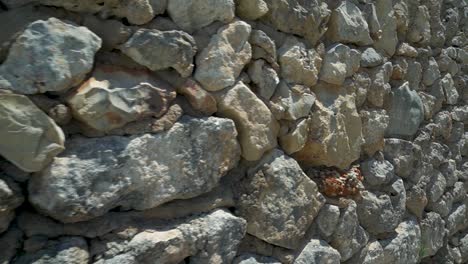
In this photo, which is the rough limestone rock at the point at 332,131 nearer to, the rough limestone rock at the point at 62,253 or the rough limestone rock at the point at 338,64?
the rough limestone rock at the point at 338,64

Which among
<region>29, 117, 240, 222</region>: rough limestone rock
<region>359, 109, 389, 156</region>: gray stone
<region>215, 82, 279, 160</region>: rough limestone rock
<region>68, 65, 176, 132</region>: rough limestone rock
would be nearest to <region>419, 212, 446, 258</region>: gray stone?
<region>359, 109, 389, 156</region>: gray stone

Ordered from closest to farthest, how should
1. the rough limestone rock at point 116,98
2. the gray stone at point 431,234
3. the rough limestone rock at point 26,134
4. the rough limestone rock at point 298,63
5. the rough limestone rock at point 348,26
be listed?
the rough limestone rock at point 26,134 < the rough limestone rock at point 116,98 < the rough limestone rock at point 298,63 < the rough limestone rock at point 348,26 < the gray stone at point 431,234

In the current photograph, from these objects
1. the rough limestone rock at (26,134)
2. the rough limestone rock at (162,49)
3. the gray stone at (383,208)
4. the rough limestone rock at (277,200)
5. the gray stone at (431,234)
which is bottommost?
the gray stone at (431,234)

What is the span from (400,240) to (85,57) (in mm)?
1569

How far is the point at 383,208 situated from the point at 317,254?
0.52 metres

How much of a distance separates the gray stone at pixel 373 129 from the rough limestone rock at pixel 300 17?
0.42 metres

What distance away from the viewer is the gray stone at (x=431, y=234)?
2262 millimetres

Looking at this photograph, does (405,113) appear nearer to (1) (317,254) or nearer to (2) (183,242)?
(1) (317,254)

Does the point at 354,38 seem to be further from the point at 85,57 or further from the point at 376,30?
the point at 85,57

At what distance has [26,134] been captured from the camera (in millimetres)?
911

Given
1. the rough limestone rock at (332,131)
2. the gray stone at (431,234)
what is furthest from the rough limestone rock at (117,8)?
the gray stone at (431,234)

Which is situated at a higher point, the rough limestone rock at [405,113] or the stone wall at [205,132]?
the stone wall at [205,132]

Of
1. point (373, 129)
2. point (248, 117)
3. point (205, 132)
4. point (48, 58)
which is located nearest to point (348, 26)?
point (373, 129)

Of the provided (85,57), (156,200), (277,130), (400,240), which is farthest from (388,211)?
(85,57)
